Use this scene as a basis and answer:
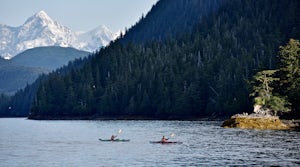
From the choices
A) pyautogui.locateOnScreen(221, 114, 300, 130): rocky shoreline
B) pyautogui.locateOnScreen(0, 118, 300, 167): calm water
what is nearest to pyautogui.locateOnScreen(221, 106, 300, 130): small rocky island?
pyautogui.locateOnScreen(221, 114, 300, 130): rocky shoreline

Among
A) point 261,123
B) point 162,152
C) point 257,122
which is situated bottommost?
point 162,152

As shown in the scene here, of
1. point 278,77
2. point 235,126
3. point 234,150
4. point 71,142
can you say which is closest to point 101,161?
point 234,150

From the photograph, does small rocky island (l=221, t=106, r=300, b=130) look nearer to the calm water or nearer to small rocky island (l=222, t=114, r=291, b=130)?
small rocky island (l=222, t=114, r=291, b=130)

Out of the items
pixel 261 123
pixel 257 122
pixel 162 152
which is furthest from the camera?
pixel 257 122

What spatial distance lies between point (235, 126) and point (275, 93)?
17.2 metres

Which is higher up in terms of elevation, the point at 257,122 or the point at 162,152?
the point at 257,122

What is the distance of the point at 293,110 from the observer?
139375mm

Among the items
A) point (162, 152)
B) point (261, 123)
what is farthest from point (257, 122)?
point (162, 152)

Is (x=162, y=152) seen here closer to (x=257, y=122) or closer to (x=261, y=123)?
(x=261, y=123)

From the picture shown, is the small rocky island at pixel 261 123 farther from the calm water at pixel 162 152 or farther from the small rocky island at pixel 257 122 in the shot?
the calm water at pixel 162 152

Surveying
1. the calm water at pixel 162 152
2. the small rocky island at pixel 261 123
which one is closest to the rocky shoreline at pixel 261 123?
the small rocky island at pixel 261 123

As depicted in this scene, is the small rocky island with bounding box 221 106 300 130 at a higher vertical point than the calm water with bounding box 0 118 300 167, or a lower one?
higher

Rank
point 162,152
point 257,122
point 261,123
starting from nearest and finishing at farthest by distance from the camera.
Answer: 1. point 162,152
2. point 261,123
3. point 257,122

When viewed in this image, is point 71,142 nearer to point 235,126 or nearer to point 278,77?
point 235,126
